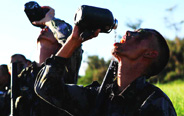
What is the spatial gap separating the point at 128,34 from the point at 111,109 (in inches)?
27.8

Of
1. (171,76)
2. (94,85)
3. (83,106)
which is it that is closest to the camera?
(83,106)

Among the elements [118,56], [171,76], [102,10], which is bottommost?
[171,76]

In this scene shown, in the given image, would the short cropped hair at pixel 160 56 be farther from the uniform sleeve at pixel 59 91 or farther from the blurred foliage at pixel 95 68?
the blurred foliage at pixel 95 68

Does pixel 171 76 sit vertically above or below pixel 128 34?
below

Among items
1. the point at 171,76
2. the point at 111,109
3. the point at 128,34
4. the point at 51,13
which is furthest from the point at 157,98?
the point at 171,76

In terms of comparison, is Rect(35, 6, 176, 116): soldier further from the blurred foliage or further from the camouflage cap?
the blurred foliage

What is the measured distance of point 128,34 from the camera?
3.01m

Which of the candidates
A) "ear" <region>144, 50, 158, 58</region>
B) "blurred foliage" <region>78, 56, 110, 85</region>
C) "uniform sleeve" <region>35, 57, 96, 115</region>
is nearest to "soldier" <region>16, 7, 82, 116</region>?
"uniform sleeve" <region>35, 57, 96, 115</region>

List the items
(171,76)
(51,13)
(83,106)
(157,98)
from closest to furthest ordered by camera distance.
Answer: (157,98), (83,106), (51,13), (171,76)

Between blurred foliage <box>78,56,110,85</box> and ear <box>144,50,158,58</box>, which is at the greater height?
ear <box>144,50,158,58</box>

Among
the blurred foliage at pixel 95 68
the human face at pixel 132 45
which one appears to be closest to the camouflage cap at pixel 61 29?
the human face at pixel 132 45

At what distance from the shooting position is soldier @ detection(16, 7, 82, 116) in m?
3.40

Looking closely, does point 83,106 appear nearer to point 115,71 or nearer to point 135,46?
point 115,71

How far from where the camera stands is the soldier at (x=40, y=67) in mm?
3404
